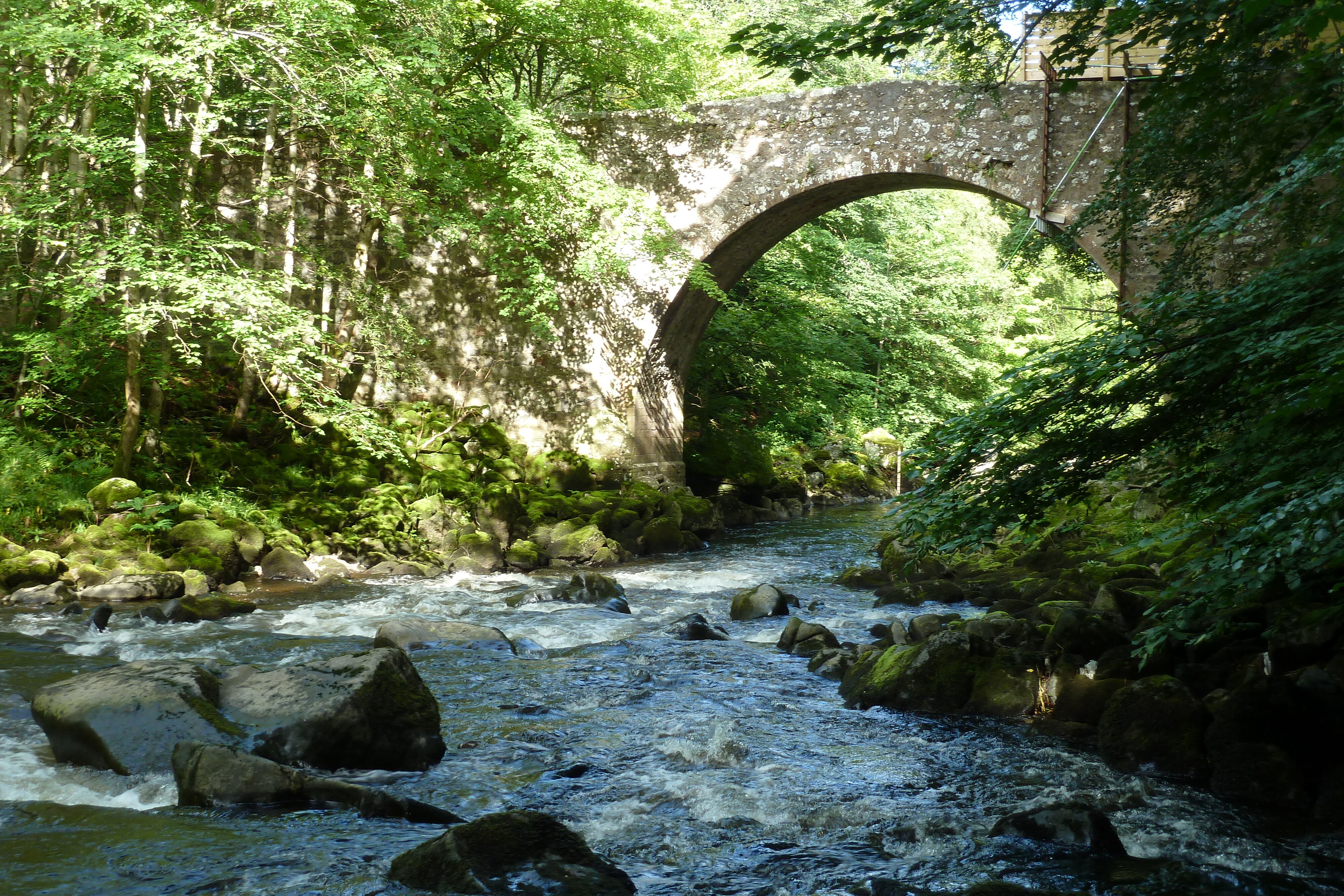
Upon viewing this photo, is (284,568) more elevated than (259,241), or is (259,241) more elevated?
(259,241)

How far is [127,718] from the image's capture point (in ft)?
13.4

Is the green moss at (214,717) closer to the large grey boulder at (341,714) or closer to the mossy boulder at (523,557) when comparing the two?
the large grey boulder at (341,714)

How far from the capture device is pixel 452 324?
1346 centimetres

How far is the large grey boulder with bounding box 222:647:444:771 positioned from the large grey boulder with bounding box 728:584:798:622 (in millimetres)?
3658

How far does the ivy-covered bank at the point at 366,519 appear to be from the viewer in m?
8.06

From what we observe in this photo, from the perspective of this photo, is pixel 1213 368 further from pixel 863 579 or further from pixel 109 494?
pixel 109 494

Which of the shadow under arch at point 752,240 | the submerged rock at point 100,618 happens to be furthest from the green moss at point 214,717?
the shadow under arch at point 752,240

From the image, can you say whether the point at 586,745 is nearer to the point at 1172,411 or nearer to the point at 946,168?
the point at 1172,411

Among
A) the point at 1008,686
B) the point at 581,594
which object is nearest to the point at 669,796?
the point at 1008,686

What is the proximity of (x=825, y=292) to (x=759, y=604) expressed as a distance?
1226 centimetres

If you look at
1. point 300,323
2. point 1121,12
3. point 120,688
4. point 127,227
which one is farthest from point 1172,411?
point 127,227

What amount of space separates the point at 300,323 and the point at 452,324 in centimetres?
549

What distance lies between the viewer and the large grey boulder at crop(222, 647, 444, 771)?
4.22 meters

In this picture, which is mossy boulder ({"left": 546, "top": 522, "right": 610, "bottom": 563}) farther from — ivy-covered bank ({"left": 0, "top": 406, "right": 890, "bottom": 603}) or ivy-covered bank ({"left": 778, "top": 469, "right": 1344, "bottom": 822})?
ivy-covered bank ({"left": 778, "top": 469, "right": 1344, "bottom": 822})
